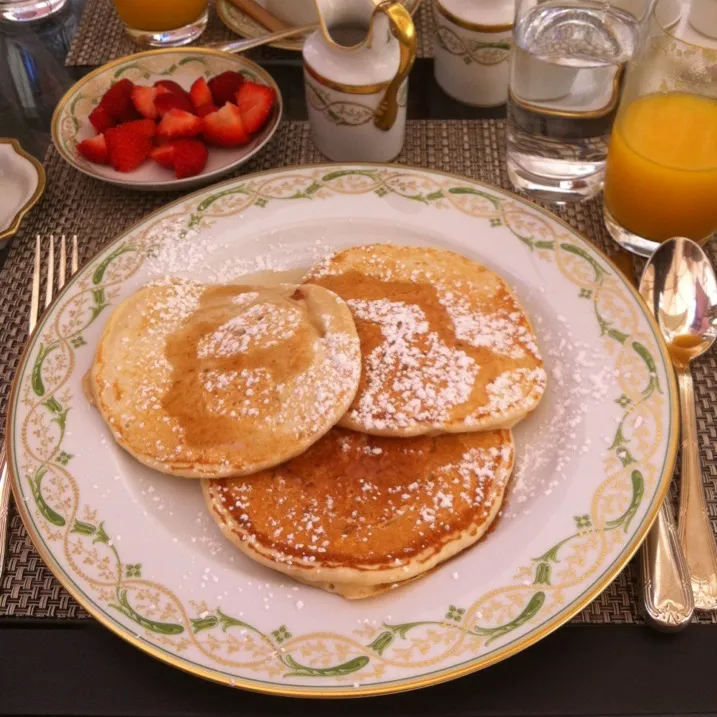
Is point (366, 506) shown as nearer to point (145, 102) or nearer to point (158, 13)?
point (145, 102)

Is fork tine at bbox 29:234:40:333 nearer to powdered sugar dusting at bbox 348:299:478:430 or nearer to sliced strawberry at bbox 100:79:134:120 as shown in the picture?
sliced strawberry at bbox 100:79:134:120

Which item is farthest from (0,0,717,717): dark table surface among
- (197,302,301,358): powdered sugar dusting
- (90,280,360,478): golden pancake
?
(197,302,301,358): powdered sugar dusting

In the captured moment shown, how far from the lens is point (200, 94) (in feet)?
6.18

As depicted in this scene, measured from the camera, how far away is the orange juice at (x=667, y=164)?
1.50 m

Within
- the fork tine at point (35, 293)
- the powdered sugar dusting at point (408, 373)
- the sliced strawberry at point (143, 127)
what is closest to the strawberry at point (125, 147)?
the sliced strawberry at point (143, 127)

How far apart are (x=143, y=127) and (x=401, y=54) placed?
0.66 m

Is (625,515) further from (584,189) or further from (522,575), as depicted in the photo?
(584,189)

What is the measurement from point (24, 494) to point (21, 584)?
153mm

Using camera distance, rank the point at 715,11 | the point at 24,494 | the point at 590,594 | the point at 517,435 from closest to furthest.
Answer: the point at 590,594
the point at 24,494
the point at 517,435
the point at 715,11

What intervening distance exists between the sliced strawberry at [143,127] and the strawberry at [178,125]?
2 cm

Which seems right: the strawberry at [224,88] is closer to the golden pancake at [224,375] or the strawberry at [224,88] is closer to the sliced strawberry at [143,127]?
the sliced strawberry at [143,127]

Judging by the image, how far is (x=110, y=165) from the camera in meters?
1.83

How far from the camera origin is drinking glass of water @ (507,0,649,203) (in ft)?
5.46

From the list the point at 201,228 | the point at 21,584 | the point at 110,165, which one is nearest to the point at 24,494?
the point at 21,584
